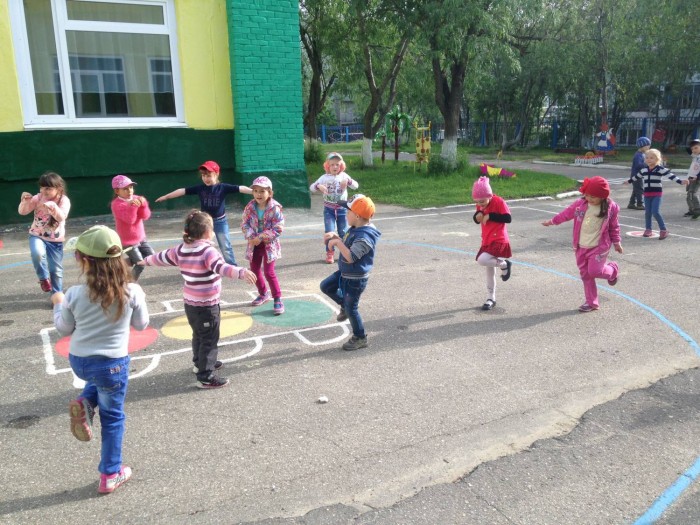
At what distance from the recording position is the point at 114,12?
11695 mm

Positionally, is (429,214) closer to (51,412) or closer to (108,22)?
(108,22)

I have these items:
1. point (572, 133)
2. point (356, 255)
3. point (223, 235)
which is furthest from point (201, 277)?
point (572, 133)

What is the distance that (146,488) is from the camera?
345cm

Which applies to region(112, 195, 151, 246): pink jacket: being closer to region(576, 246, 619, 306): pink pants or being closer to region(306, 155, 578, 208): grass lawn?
region(576, 246, 619, 306): pink pants

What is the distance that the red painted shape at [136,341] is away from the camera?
5487 millimetres

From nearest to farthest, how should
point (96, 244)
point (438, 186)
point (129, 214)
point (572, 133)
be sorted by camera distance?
1. point (96, 244)
2. point (129, 214)
3. point (438, 186)
4. point (572, 133)

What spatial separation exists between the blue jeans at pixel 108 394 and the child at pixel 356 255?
226cm

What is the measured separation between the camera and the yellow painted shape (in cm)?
591

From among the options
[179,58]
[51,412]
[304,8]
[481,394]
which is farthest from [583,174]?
[51,412]

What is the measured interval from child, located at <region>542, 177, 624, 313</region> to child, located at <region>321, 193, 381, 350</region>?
256 cm

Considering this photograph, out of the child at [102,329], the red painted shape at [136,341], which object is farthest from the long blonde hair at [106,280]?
the red painted shape at [136,341]

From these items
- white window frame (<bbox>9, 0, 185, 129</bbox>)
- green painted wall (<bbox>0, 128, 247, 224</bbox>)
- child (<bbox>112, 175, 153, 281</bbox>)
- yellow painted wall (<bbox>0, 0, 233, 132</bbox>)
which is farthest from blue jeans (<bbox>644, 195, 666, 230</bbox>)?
white window frame (<bbox>9, 0, 185, 129</bbox>)

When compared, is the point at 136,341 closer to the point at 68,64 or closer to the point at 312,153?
the point at 68,64

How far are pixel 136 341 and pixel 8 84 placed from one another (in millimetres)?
7894
